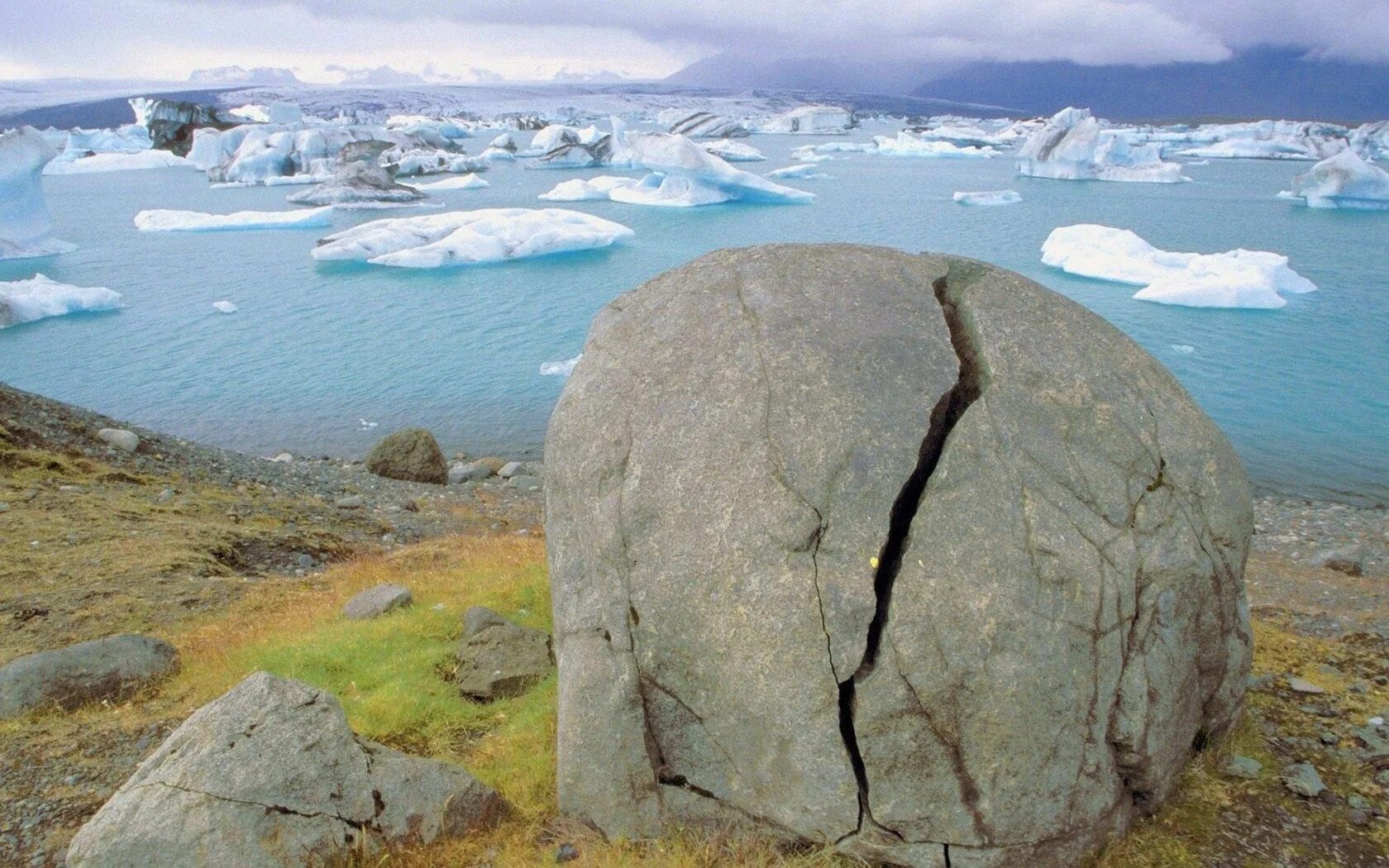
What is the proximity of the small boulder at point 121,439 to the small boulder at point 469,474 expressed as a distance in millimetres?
5838

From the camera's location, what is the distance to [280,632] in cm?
928

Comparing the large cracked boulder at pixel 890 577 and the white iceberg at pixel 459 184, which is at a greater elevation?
the white iceberg at pixel 459 184

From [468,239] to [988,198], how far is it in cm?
3286

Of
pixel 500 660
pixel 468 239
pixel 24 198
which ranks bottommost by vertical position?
pixel 500 660

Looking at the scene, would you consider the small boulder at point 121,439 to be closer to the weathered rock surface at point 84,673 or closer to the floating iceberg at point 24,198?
the weathered rock surface at point 84,673

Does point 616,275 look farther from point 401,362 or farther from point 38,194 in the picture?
point 38,194

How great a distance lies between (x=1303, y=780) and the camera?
605 centimetres

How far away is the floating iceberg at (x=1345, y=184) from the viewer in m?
56.1

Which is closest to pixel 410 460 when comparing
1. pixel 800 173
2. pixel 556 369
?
Answer: pixel 556 369

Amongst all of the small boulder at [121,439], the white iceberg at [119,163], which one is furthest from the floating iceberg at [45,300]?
the white iceberg at [119,163]

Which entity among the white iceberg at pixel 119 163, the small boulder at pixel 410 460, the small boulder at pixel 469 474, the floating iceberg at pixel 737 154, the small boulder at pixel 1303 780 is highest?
the floating iceberg at pixel 737 154

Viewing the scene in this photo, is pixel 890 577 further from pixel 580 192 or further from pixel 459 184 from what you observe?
pixel 459 184

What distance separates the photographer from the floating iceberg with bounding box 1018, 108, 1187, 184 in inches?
2815

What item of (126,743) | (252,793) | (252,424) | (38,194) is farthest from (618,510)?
(38,194)
